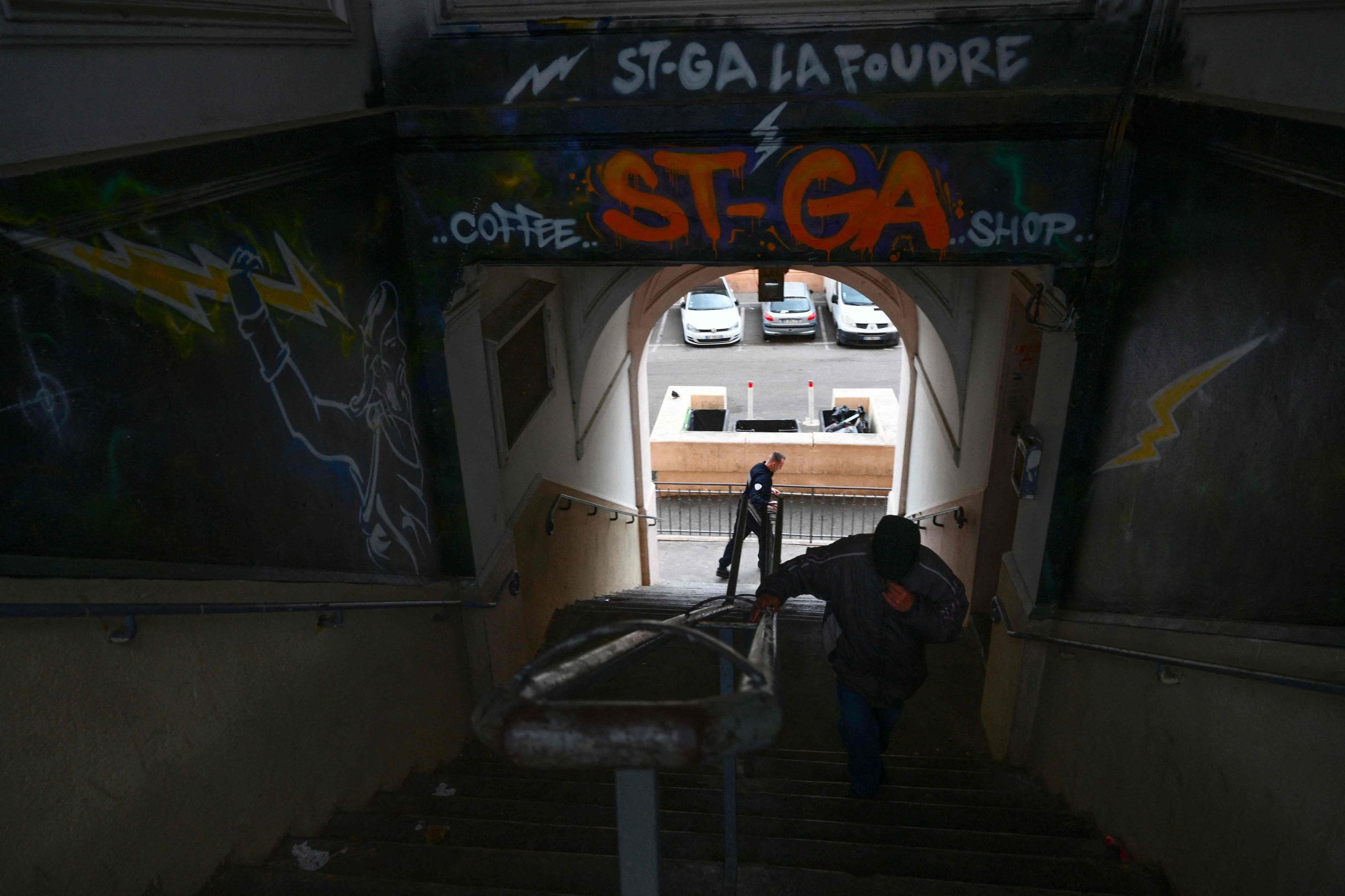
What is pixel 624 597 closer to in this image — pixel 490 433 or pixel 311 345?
pixel 490 433

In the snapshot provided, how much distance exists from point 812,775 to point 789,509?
905 cm

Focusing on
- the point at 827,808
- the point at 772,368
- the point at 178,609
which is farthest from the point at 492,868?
the point at 772,368

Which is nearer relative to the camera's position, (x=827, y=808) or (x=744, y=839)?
(x=744, y=839)

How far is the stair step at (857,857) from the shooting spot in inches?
146

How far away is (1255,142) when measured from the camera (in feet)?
9.57

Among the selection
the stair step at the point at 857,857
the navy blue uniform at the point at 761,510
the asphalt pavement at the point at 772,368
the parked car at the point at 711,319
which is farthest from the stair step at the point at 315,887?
the parked car at the point at 711,319

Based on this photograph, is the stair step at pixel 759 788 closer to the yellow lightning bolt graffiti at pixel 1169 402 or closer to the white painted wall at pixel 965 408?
the yellow lightning bolt graffiti at pixel 1169 402

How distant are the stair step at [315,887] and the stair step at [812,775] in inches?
61.1

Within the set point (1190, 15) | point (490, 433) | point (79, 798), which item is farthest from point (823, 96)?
point (79, 798)

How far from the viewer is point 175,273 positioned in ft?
9.77

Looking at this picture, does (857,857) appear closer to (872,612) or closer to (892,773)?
(872,612)

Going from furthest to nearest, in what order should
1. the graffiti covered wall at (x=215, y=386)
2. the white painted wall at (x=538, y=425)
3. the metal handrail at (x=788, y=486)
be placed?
1. the metal handrail at (x=788, y=486)
2. the white painted wall at (x=538, y=425)
3. the graffiti covered wall at (x=215, y=386)

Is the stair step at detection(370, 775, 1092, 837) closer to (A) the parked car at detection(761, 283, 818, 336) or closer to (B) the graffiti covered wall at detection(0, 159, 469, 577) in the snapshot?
(B) the graffiti covered wall at detection(0, 159, 469, 577)

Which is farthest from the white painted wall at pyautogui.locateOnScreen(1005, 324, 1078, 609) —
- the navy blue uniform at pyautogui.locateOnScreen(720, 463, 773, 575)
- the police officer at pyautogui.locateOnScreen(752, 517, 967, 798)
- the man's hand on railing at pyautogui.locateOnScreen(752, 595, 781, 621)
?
the navy blue uniform at pyautogui.locateOnScreen(720, 463, 773, 575)
